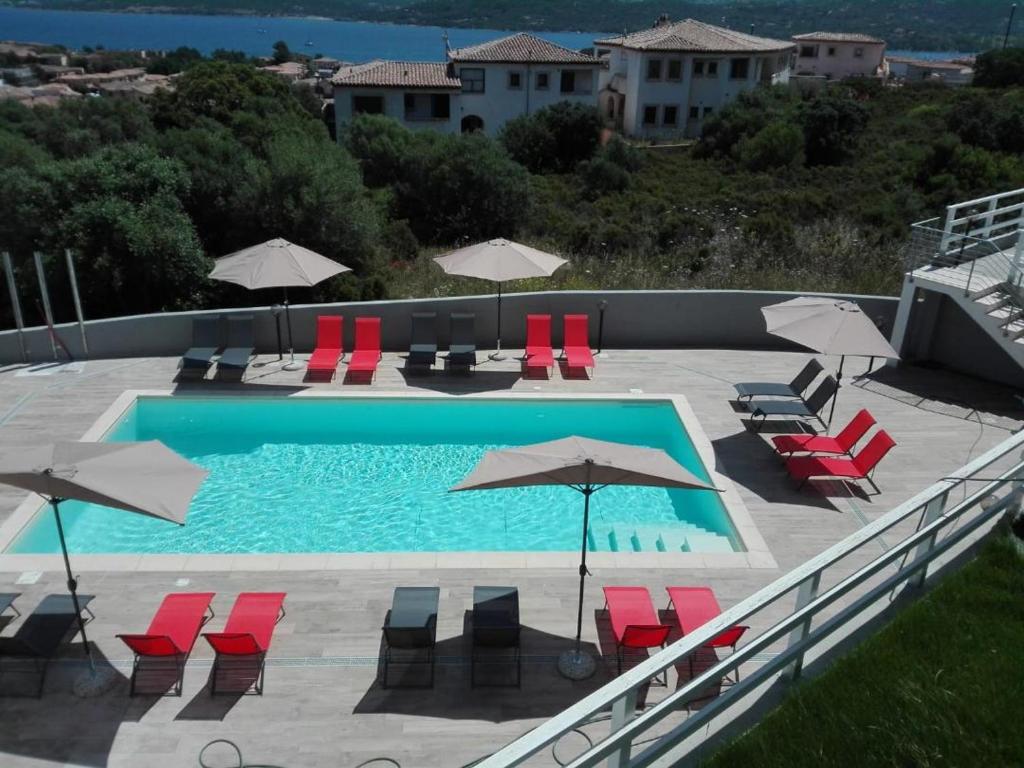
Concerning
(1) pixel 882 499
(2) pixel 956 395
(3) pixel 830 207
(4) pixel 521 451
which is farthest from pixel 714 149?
(4) pixel 521 451

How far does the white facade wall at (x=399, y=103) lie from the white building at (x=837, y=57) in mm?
49326

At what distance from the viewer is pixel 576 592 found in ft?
27.6

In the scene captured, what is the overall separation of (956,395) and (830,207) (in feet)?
83.0

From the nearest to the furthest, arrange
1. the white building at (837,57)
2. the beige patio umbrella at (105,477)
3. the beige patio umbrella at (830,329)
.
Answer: the beige patio umbrella at (105,477), the beige patio umbrella at (830,329), the white building at (837,57)

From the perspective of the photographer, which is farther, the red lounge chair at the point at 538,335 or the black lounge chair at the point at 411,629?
the red lounge chair at the point at 538,335

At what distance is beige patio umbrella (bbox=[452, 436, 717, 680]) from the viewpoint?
268 inches

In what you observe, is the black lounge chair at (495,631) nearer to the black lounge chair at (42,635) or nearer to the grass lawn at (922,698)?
the grass lawn at (922,698)

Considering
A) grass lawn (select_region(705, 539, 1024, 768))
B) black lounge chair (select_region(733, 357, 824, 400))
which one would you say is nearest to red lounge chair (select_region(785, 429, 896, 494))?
black lounge chair (select_region(733, 357, 824, 400))

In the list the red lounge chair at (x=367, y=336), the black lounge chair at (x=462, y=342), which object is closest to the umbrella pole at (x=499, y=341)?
the black lounge chair at (x=462, y=342)

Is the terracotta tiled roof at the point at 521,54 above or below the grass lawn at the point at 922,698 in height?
above

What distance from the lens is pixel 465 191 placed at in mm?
28266

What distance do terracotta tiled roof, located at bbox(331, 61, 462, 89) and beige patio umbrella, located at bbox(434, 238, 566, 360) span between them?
44.7 metres

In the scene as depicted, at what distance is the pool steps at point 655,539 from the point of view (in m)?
9.71

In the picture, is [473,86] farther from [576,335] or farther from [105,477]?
[105,477]
